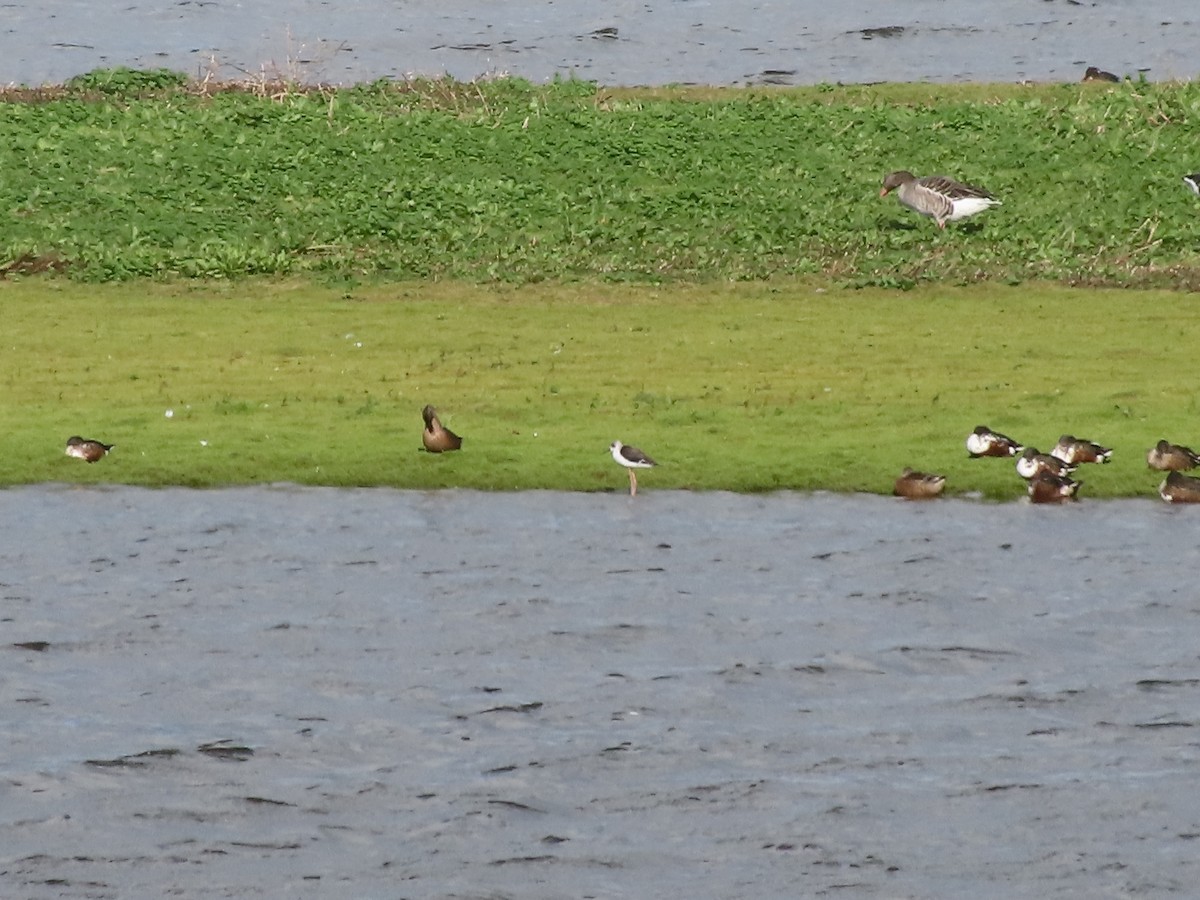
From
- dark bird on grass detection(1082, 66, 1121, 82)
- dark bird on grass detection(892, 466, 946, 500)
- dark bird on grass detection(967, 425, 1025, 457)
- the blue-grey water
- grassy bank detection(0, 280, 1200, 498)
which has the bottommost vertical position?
grassy bank detection(0, 280, 1200, 498)

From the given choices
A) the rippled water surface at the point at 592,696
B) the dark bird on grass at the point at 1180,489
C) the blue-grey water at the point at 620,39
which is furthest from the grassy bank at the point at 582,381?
the blue-grey water at the point at 620,39

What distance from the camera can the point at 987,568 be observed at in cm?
1877

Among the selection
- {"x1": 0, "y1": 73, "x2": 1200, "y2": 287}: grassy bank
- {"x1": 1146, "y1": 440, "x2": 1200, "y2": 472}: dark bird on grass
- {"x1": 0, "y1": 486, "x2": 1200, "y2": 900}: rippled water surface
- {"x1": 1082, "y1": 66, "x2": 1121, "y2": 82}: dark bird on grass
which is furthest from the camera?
{"x1": 1082, "y1": 66, "x2": 1121, "y2": 82}: dark bird on grass

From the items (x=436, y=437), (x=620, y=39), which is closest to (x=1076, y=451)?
(x=436, y=437)

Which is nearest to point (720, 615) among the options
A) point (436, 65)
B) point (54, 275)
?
point (54, 275)

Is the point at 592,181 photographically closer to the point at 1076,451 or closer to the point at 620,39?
the point at 1076,451

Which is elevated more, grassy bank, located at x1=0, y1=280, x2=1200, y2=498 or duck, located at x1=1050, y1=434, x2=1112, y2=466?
duck, located at x1=1050, y1=434, x2=1112, y2=466

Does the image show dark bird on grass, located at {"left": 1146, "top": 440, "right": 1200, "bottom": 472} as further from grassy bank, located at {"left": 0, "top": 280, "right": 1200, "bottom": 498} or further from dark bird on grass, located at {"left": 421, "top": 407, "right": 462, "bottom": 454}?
dark bird on grass, located at {"left": 421, "top": 407, "right": 462, "bottom": 454}

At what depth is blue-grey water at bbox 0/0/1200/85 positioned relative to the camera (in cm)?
5450

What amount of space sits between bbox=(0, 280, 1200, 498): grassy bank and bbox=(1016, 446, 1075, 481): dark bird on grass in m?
0.32

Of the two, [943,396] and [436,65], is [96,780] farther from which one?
[436,65]

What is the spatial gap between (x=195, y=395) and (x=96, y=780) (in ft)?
37.7

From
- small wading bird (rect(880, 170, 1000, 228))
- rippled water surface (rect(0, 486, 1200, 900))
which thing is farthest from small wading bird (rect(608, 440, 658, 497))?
small wading bird (rect(880, 170, 1000, 228))

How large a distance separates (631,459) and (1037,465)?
345 cm
